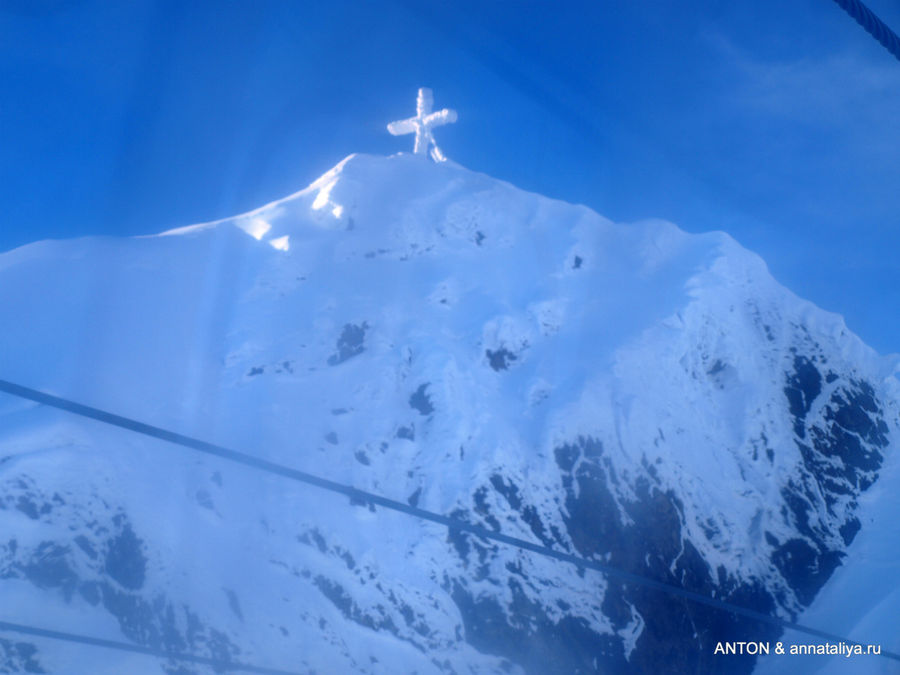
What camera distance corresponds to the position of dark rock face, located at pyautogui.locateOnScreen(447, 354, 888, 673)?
2245cm

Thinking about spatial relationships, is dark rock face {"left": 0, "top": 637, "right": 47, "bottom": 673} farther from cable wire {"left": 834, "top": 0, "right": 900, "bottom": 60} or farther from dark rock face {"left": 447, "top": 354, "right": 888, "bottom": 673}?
cable wire {"left": 834, "top": 0, "right": 900, "bottom": 60}

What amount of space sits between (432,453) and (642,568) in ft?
32.4

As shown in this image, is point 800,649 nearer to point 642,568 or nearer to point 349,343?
point 642,568

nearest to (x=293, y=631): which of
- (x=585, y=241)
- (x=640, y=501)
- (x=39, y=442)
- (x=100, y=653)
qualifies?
(x=100, y=653)

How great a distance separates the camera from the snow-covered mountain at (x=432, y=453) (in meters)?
20.1

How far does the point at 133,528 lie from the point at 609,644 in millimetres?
17533

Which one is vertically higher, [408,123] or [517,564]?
[408,123]

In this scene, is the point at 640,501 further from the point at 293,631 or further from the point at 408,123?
the point at 408,123

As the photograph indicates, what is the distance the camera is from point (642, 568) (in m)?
24.5

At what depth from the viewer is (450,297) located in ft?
114

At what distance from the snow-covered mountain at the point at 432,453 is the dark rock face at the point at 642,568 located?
124mm

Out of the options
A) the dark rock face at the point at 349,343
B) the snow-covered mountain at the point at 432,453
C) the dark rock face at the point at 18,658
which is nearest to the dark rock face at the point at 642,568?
the snow-covered mountain at the point at 432,453

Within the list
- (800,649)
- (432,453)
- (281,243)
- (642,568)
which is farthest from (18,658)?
(281,243)

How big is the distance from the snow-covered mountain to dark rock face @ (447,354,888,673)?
0.41 ft
